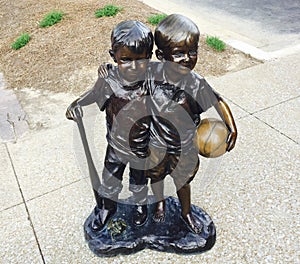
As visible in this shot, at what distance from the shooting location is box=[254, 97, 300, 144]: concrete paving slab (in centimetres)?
378

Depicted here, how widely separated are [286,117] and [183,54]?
8.68 ft

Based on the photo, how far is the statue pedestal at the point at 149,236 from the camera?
2.38m

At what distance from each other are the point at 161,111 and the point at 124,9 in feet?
20.5

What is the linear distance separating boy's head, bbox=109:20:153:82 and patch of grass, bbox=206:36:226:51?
4.54m

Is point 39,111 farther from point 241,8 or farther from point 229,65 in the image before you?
point 241,8

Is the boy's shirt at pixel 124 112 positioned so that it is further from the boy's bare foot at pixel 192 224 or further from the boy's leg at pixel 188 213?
the boy's bare foot at pixel 192 224

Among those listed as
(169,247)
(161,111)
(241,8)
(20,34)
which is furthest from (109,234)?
(241,8)

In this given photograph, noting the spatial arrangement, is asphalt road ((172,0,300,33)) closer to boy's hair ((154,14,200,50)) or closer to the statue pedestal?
the statue pedestal

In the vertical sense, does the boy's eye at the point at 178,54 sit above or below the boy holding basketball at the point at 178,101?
above

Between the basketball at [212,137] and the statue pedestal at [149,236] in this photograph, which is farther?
the statue pedestal at [149,236]

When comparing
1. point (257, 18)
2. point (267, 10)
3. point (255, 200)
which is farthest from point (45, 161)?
point (267, 10)

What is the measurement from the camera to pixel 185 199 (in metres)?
2.35

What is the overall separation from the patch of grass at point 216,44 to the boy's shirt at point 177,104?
14.6ft

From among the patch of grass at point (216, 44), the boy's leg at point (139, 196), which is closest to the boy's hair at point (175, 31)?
the boy's leg at point (139, 196)
